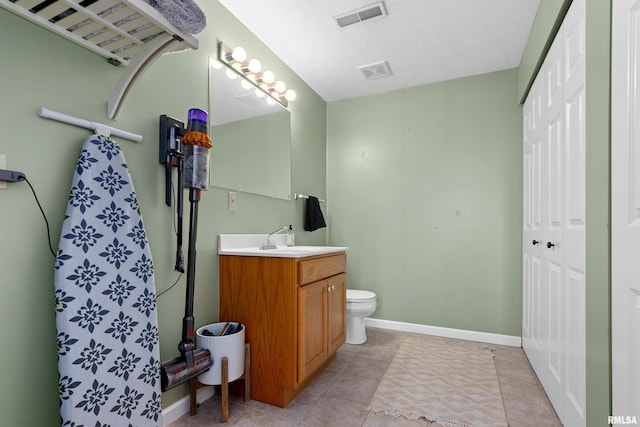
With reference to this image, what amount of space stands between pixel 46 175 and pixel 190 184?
Result: 0.52 metres

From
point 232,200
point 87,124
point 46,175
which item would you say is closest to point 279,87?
point 232,200

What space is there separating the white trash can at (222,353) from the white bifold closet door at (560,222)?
5.04 ft

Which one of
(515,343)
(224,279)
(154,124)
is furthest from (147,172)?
(515,343)

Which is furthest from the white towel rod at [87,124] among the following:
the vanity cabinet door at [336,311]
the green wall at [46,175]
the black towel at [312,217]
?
the black towel at [312,217]

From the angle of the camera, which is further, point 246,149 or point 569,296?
point 246,149

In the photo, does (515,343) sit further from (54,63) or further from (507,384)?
(54,63)

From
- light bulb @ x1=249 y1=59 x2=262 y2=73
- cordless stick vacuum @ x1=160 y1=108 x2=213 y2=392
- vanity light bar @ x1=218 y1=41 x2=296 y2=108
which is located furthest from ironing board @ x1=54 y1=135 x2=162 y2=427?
light bulb @ x1=249 y1=59 x2=262 y2=73

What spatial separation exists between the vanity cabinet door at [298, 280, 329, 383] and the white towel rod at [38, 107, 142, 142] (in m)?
1.11

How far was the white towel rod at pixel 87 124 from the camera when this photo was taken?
3.70ft

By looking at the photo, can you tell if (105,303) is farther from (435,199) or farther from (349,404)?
(435,199)

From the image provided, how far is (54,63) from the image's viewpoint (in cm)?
117

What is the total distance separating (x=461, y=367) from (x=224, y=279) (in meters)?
1.76

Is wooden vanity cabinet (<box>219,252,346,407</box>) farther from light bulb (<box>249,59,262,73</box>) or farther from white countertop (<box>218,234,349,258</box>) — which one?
light bulb (<box>249,59,262,73</box>)

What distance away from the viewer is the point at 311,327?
6.03 feet
